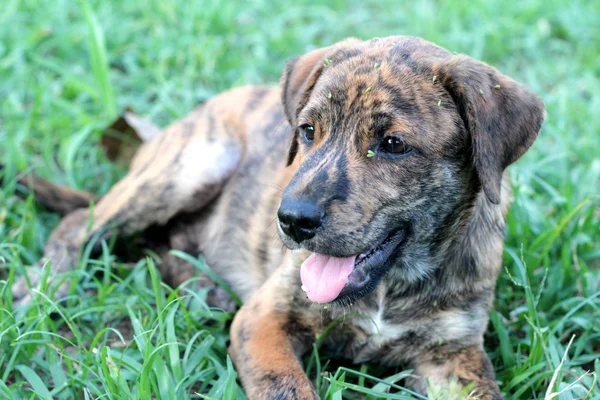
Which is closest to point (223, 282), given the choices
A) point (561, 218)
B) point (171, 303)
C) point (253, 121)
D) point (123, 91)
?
point (171, 303)

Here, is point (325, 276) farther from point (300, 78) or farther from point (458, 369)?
point (300, 78)

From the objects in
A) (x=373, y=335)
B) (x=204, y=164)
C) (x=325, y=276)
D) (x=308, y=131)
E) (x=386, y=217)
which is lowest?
(x=373, y=335)

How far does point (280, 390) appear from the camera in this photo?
143 inches

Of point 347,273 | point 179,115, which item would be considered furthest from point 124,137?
point 347,273

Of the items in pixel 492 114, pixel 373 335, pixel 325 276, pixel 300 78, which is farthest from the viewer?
pixel 300 78

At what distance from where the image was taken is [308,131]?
3.91m

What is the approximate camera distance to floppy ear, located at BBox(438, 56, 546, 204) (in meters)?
3.49

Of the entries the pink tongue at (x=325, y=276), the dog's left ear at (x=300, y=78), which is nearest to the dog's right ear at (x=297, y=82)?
the dog's left ear at (x=300, y=78)

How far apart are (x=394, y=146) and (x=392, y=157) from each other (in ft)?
0.17

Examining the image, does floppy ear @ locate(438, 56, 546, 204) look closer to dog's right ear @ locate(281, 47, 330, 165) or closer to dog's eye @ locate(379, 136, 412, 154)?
dog's eye @ locate(379, 136, 412, 154)

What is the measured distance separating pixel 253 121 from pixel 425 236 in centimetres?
207

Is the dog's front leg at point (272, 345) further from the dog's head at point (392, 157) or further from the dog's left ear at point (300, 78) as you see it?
the dog's left ear at point (300, 78)

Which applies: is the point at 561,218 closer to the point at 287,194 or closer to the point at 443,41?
the point at 287,194

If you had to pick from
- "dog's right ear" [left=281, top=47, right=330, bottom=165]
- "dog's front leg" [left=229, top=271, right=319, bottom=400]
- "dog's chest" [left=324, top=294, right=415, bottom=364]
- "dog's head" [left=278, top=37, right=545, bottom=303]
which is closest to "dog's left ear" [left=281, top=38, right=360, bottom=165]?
"dog's right ear" [left=281, top=47, right=330, bottom=165]
